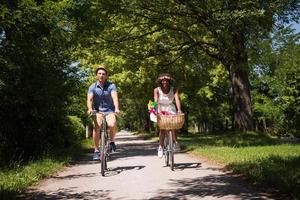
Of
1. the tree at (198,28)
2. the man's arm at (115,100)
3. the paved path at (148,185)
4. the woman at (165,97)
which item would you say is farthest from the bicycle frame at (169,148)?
the tree at (198,28)

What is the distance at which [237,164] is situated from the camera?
37.0 feet

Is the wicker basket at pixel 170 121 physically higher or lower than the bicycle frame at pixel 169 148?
higher

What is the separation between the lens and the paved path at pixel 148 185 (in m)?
8.04

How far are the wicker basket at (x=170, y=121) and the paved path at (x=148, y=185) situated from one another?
38.6 inches

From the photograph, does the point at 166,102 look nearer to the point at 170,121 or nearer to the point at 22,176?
the point at 170,121

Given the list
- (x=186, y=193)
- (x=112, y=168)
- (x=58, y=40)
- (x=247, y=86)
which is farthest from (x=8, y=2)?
(x=247, y=86)

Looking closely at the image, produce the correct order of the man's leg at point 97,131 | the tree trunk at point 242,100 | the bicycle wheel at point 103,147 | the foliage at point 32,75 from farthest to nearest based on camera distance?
the tree trunk at point 242,100 < the foliage at point 32,75 < the man's leg at point 97,131 < the bicycle wheel at point 103,147

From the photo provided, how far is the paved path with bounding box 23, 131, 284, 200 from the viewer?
804 cm

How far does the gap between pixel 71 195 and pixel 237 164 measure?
4285mm

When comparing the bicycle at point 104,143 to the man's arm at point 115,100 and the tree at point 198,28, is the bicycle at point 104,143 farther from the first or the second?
the tree at point 198,28

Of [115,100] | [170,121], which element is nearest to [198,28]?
[170,121]

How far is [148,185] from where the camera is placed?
29.7ft

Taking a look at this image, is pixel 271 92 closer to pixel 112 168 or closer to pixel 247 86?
pixel 247 86

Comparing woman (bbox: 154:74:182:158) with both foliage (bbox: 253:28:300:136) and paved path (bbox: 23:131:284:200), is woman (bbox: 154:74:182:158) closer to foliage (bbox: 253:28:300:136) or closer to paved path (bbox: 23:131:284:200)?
paved path (bbox: 23:131:284:200)
